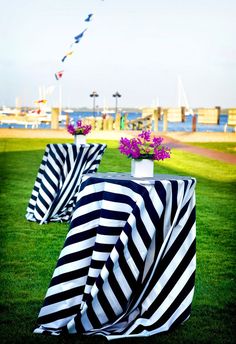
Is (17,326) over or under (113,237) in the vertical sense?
under

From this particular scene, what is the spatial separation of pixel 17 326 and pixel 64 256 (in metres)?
0.56

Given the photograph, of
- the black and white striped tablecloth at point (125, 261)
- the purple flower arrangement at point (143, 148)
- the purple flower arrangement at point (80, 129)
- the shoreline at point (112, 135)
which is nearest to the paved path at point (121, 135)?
the shoreline at point (112, 135)

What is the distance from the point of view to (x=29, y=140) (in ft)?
87.2

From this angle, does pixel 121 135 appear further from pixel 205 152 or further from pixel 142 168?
pixel 142 168

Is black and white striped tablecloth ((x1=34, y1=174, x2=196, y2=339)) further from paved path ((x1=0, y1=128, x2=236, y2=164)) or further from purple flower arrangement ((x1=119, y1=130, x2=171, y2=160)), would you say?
paved path ((x1=0, y1=128, x2=236, y2=164))

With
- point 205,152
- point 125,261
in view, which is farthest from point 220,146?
point 125,261

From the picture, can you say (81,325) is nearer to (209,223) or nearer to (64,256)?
(64,256)

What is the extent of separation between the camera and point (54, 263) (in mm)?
6289

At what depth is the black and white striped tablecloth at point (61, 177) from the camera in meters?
8.59

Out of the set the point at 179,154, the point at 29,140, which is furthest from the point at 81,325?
the point at 29,140

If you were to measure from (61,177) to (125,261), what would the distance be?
4.62 metres

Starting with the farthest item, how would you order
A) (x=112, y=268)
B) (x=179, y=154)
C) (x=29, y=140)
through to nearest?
(x=29, y=140) → (x=179, y=154) → (x=112, y=268)

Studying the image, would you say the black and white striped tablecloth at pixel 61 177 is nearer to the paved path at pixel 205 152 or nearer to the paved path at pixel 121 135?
the paved path at pixel 205 152

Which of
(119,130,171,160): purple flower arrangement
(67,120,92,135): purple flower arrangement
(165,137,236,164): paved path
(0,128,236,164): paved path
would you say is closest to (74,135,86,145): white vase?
(67,120,92,135): purple flower arrangement
